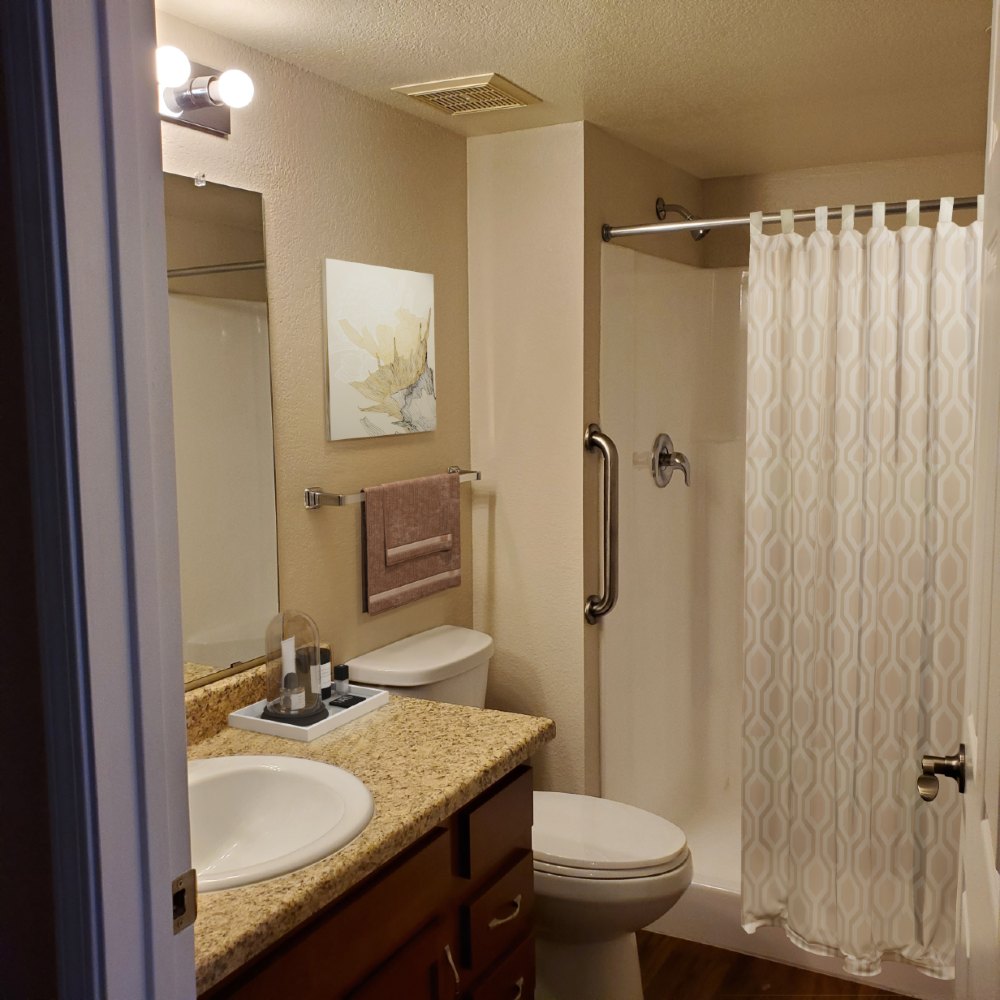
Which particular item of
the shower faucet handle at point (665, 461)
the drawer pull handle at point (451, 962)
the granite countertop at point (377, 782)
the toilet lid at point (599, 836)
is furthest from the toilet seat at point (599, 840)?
the shower faucet handle at point (665, 461)

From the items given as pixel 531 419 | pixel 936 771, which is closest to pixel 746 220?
pixel 531 419

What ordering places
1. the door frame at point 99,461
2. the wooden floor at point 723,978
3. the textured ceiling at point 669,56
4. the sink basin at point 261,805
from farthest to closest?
the wooden floor at point 723,978, the textured ceiling at point 669,56, the sink basin at point 261,805, the door frame at point 99,461

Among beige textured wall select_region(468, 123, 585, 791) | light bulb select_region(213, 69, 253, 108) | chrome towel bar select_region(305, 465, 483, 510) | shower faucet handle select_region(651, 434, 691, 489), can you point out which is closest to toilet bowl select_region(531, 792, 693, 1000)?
beige textured wall select_region(468, 123, 585, 791)

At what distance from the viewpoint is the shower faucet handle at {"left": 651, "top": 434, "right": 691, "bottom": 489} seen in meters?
3.29

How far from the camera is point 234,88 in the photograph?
1.86m

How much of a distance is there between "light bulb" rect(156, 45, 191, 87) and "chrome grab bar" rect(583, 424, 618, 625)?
1354 mm

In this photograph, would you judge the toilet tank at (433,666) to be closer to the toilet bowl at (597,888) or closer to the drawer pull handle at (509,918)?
the toilet bowl at (597,888)

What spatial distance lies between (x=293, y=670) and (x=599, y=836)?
2.78ft

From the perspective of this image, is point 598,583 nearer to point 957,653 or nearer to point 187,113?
point 957,653

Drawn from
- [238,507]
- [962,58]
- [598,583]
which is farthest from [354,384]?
[962,58]

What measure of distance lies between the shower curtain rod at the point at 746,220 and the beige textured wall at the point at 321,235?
0.45 meters

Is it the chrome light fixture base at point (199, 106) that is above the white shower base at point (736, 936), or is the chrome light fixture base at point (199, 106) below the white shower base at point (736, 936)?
above

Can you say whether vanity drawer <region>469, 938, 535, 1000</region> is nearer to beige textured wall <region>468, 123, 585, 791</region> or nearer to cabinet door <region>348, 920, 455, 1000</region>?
cabinet door <region>348, 920, 455, 1000</region>

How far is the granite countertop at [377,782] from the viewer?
1.27 metres
